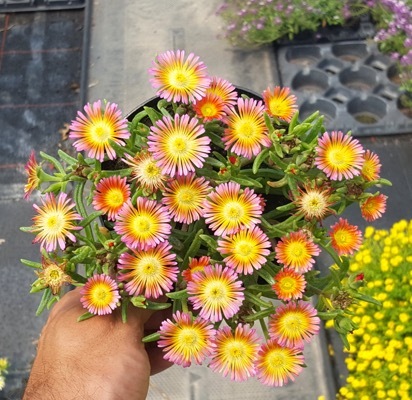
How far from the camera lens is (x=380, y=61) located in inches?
132

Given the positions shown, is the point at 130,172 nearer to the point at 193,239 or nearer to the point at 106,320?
the point at 193,239

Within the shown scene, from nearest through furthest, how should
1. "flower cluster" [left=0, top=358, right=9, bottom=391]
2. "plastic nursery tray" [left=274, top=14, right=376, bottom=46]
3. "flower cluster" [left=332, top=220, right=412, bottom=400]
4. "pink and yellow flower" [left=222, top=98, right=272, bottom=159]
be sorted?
"pink and yellow flower" [left=222, top=98, right=272, bottom=159]
"flower cluster" [left=332, top=220, right=412, bottom=400]
"flower cluster" [left=0, top=358, right=9, bottom=391]
"plastic nursery tray" [left=274, top=14, right=376, bottom=46]

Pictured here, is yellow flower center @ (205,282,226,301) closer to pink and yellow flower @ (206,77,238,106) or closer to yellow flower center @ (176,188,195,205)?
yellow flower center @ (176,188,195,205)

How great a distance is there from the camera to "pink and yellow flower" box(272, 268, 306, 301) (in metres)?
1.18

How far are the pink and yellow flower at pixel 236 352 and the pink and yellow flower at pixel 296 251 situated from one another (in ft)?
0.54

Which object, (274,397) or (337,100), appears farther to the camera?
(337,100)

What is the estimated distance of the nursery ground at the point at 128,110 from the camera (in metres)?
2.47

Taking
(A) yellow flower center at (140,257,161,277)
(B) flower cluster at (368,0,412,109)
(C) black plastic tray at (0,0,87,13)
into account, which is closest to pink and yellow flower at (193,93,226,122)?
(A) yellow flower center at (140,257,161,277)

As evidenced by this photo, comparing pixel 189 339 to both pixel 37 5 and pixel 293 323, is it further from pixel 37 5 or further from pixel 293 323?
pixel 37 5

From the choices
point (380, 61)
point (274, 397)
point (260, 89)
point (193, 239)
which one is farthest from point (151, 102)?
point (380, 61)

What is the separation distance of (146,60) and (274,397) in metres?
2.17

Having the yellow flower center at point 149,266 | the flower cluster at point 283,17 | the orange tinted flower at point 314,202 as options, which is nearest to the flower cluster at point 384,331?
the orange tinted flower at point 314,202

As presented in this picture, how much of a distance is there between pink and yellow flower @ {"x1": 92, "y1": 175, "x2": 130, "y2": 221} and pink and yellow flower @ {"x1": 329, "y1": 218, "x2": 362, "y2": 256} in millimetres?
479

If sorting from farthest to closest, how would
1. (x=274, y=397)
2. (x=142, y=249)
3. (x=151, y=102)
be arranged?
(x=274, y=397) < (x=151, y=102) < (x=142, y=249)
